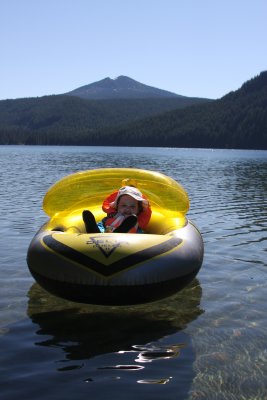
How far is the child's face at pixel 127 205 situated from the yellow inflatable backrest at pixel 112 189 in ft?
3.46

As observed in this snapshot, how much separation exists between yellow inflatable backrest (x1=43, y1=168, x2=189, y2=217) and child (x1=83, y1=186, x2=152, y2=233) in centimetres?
82

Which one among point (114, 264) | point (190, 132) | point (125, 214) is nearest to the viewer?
point (114, 264)

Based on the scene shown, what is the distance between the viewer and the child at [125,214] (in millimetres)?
6555

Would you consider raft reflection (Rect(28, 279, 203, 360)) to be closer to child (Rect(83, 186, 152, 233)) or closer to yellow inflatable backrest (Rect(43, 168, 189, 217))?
child (Rect(83, 186, 152, 233))

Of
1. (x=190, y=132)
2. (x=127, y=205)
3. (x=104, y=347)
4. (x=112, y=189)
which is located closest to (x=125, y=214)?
(x=127, y=205)

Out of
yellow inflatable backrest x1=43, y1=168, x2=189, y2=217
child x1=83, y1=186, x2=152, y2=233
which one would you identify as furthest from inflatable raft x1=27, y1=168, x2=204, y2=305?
yellow inflatable backrest x1=43, y1=168, x2=189, y2=217

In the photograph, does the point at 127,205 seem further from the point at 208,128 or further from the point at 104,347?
the point at 208,128

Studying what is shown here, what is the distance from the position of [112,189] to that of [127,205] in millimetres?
1668

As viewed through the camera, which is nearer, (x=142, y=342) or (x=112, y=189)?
(x=142, y=342)

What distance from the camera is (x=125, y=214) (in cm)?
711

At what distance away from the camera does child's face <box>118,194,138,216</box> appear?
7086 millimetres

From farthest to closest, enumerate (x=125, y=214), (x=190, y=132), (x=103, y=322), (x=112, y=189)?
1. (x=190, y=132)
2. (x=112, y=189)
3. (x=125, y=214)
4. (x=103, y=322)

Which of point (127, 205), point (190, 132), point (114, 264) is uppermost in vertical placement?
point (190, 132)

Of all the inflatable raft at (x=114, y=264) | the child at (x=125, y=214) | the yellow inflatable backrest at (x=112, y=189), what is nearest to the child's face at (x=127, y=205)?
the child at (x=125, y=214)
